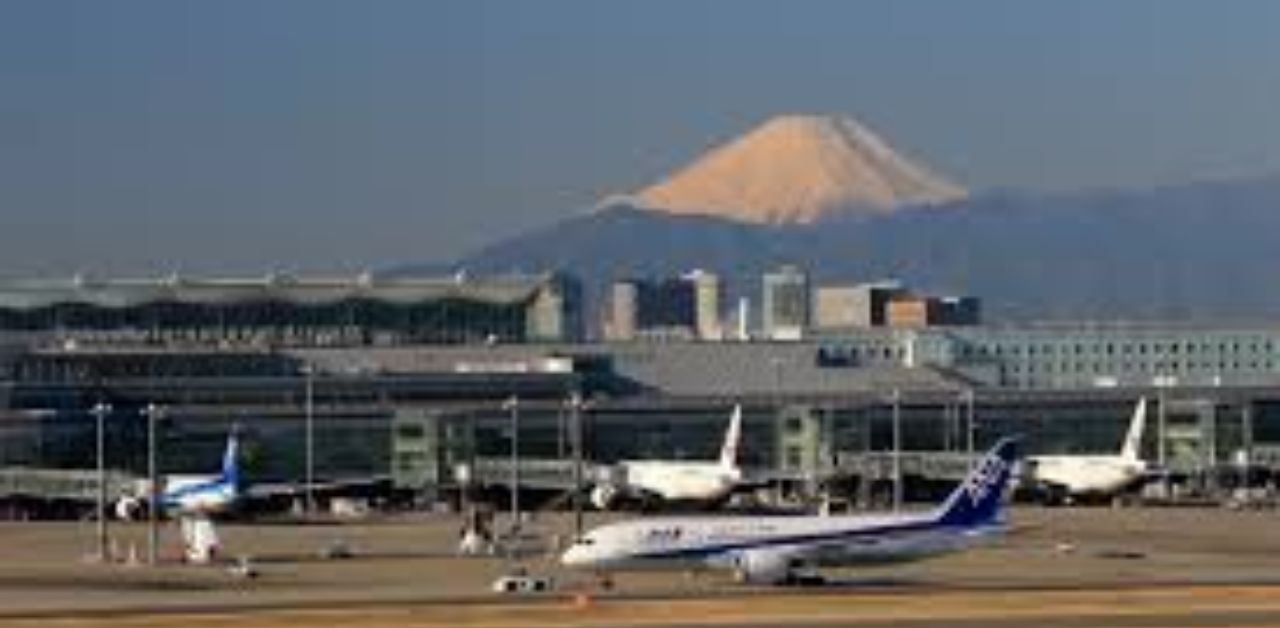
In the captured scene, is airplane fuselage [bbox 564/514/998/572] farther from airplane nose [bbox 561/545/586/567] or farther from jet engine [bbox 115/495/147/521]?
jet engine [bbox 115/495/147/521]

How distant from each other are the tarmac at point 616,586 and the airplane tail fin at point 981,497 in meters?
2.47

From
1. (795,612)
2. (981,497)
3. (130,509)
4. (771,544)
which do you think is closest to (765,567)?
(771,544)

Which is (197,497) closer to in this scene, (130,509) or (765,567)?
(130,509)

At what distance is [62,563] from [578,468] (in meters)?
44.3

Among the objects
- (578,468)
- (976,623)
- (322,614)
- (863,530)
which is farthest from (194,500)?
(976,623)

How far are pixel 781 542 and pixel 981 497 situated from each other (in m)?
8.41

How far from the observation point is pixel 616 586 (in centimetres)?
11694

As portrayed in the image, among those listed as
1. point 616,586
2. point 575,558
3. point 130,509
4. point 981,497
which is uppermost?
point 981,497

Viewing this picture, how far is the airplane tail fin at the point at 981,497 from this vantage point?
12144 cm

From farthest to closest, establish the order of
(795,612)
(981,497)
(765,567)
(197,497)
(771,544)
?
(197,497) < (981,497) < (771,544) < (765,567) < (795,612)

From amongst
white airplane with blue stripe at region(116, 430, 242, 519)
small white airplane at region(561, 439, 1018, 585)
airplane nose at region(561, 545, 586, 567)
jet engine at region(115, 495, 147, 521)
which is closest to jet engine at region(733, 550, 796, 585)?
small white airplane at region(561, 439, 1018, 585)

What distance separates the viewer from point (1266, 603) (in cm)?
Result: 10056

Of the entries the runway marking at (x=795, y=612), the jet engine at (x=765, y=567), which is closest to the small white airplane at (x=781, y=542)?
the jet engine at (x=765, y=567)

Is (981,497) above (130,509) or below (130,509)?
above
